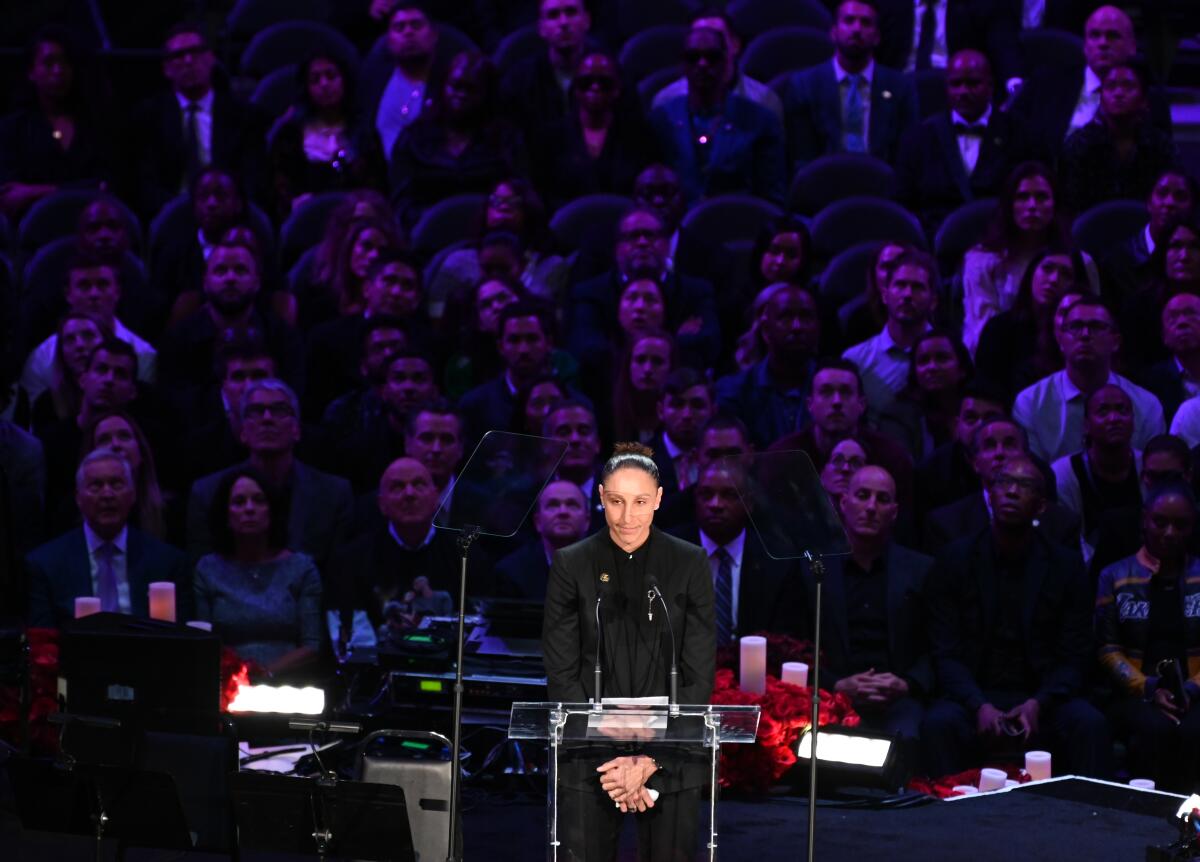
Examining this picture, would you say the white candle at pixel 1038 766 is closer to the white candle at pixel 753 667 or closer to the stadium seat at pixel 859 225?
the white candle at pixel 753 667

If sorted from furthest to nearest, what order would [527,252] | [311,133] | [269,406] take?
[311,133] < [527,252] < [269,406]

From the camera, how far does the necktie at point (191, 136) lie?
844 cm

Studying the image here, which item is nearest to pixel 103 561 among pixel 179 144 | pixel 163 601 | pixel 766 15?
pixel 163 601

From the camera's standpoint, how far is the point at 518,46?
8883mm

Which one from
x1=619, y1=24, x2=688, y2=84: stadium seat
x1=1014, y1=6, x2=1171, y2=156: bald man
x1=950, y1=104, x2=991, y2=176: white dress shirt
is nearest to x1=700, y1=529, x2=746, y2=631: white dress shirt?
x1=950, y1=104, x2=991, y2=176: white dress shirt

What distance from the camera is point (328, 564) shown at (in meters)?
6.07

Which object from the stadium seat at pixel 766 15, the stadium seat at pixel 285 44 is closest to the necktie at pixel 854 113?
the stadium seat at pixel 766 15

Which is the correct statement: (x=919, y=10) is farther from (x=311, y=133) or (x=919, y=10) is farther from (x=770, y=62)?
(x=311, y=133)

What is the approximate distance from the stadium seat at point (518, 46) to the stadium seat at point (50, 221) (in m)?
2.09

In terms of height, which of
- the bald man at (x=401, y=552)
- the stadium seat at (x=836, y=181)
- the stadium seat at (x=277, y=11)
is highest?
the stadium seat at (x=277, y=11)

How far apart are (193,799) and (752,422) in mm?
3301

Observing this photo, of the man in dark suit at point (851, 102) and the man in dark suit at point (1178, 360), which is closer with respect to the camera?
the man in dark suit at point (1178, 360)

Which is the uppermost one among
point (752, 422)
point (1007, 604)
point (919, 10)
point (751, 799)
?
point (919, 10)

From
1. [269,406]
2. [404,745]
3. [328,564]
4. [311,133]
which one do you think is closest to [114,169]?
[311,133]
